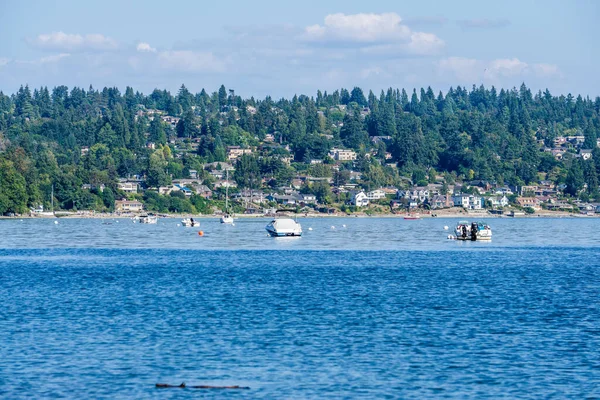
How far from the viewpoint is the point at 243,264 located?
3194 inches

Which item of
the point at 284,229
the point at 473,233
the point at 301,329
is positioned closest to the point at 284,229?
the point at 284,229

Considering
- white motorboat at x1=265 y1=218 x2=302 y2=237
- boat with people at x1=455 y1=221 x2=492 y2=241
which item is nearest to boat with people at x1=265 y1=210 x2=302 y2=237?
white motorboat at x1=265 y1=218 x2=302 y2=237

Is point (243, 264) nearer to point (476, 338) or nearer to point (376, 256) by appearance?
point (376, 256)

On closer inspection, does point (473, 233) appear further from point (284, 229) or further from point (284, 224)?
point (284, 224)

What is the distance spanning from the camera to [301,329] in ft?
136

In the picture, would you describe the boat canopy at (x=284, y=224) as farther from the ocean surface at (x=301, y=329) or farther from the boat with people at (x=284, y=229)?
the ocean surface at (x=301, y=329)

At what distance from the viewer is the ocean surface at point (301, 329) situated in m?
30.9

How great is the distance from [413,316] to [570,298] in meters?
12.4

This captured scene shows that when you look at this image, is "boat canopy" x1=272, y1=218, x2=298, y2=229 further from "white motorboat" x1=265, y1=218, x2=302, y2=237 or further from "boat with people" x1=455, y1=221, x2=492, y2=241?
"boat with people" x1=455, y1=221, x2=492, y2=241

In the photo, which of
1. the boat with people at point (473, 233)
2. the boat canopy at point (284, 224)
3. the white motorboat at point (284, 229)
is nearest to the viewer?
the boat with people at point (473, 233)

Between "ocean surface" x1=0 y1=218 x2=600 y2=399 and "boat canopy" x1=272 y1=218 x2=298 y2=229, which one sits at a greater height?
"boat canopy" x1=272 y1=218 x2=298 y2=229

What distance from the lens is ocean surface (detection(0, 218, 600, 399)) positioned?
102 feet

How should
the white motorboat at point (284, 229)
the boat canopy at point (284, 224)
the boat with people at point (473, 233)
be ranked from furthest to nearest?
the boat canopy at point (284, 224) < the white motorboat at point (284, 229) < the boat with people at point (473, 233)

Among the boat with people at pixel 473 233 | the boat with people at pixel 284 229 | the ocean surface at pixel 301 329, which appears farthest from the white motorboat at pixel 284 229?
the ocean surface at pixel 301 329
